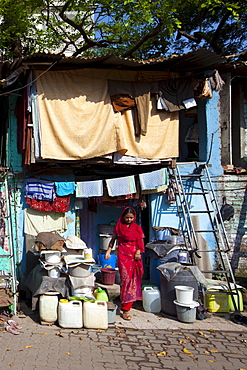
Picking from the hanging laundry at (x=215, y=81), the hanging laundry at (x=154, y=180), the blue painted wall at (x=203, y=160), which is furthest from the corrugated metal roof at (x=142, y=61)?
the hanging laundry at (x=154, y=180)

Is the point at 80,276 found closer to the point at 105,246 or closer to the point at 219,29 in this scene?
the point at 105,246

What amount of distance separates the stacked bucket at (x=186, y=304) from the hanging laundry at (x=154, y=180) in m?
2.83

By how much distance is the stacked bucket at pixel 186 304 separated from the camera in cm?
683

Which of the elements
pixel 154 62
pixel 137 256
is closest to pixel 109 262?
pixel 137 256

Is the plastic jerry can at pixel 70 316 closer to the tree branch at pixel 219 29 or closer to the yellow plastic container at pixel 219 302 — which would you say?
the yellow plastic container at pixel 219 302

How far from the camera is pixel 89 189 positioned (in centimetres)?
898

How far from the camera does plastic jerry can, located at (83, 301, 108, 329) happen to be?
6422mm

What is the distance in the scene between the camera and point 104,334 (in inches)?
244

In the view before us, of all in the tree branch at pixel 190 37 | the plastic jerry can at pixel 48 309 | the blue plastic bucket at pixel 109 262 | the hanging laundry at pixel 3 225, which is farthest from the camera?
Answer: the tree branch at pixel 190 37

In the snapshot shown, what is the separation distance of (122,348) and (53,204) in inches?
163

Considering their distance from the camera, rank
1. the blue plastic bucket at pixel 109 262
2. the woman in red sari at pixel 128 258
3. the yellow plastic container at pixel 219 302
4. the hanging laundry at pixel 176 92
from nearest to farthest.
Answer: the woman in red sari at pixel 128 258 < the yellow plastic container at pixel 219 302 < the hanging laundry at pixel 176 92 < the blue plastic bucket at pixel 109 262

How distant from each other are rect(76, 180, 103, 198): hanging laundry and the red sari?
1.73 meters

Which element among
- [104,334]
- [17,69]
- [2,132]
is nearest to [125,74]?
[17,69]

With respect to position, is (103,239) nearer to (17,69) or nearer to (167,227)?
(167,227)
